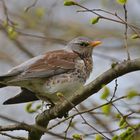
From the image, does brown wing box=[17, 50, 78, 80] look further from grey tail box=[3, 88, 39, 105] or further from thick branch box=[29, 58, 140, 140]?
thick branch box=[29, 58, 140, 140]

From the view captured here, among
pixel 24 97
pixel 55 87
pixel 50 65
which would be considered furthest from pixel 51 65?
pixel 24 97

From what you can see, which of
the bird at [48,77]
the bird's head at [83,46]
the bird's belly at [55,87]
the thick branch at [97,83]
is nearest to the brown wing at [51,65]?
the bird at [48,77]

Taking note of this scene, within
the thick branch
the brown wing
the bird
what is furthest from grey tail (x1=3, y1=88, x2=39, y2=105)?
the thick branch

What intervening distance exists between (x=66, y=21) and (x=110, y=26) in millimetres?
844

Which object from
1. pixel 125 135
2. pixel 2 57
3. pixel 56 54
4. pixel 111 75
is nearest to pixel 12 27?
pixel 56 54

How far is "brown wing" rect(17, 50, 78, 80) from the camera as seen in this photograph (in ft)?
20.9

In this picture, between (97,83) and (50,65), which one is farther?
(50,65)

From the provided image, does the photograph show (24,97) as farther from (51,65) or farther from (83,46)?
(83,46)

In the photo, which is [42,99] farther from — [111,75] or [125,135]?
[125,135]

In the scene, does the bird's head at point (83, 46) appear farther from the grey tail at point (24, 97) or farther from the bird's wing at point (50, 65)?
the grey tail at point (24, 97)

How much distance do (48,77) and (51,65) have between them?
0.66 feet

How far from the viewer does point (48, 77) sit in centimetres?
651

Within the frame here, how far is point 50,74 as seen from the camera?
6.53m

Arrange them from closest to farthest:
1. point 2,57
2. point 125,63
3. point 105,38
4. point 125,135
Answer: point 125,135, point 125,63, point 105,38, point 2,57
